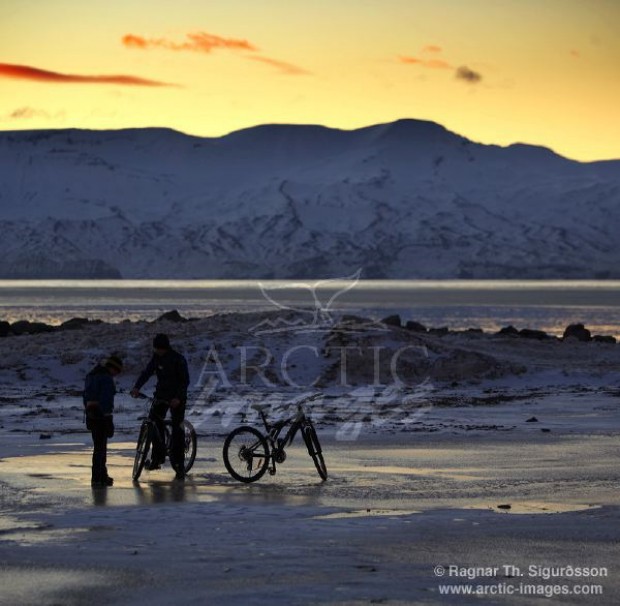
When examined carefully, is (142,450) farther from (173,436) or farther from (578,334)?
(578,334)

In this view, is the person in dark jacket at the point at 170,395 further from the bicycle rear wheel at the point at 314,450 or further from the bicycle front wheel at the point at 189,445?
the bicycle rear wheel at the point at 314,450

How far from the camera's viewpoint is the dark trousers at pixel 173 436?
17.0m

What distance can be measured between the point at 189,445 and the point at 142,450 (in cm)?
88

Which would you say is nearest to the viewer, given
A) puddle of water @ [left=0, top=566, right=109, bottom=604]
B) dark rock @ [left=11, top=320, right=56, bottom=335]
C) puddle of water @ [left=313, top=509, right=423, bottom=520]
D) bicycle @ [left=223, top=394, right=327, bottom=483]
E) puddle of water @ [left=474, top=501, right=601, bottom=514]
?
puddle of water @ [left=0, top=566, right=109, bottom=604]

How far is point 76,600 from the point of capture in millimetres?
9680

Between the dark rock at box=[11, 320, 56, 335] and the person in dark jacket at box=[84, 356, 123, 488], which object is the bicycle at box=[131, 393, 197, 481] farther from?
the dark rock at box=[11, 320, 56, 335]

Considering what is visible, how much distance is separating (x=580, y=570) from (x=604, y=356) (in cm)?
4020

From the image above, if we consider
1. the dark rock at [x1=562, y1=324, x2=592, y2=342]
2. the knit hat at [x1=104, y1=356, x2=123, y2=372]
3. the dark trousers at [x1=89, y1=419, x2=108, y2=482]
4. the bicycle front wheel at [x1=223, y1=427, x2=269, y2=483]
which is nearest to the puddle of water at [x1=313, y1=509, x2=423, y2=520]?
the bicycle front wheel at [x1=223, y1=427, x2=269, y2=483]

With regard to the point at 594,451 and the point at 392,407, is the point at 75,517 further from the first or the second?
the point at 392,407

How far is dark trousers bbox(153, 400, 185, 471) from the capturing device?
17.0 meters

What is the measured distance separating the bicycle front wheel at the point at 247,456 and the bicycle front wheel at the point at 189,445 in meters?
0.44

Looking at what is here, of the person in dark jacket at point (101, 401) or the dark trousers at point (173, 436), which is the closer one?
the person in dark jacket at point (101, 401)

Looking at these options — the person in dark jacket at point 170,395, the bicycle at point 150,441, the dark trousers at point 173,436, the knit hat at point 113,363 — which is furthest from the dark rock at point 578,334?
the knit hat at point 113,363

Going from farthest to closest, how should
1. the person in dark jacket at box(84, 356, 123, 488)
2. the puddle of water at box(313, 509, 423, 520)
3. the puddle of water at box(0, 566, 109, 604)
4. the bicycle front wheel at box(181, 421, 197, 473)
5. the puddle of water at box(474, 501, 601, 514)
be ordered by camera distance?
the bicycle front wheel at box(181, 421, 197, 473) < the person in dark jacket at box(84, 356, 123, 488) < the puddle of water at box(474, 501, 601, 514) < the puddle of water at box(313, 509, 423, 520) < the puddle of water at box(0, 566, 109, 604)
